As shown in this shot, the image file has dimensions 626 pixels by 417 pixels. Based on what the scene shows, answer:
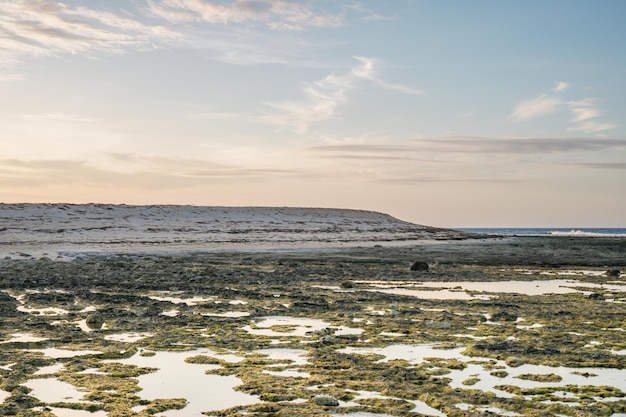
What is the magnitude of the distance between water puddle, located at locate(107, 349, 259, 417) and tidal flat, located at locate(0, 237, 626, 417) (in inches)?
1.2

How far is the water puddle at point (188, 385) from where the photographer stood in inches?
342

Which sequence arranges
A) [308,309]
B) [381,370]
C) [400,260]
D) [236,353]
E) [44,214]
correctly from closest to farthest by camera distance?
[381,370]
[236,353]
[308,309]
[400,260]
[44,214]

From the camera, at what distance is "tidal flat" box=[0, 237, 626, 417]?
8.74 m

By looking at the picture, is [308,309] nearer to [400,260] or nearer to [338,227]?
[400,260]

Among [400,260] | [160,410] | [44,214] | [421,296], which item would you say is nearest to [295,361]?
[160,410]

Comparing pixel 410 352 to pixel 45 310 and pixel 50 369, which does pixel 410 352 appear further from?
pixel 45 310

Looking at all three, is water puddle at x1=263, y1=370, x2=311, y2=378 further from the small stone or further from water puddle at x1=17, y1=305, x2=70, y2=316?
water puddle at x1=17, y1=305, x2=70, y2=316

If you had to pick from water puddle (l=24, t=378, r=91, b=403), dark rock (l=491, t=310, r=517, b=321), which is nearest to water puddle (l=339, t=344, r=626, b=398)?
dark rock (l=491, t=310, r=517, b=321)

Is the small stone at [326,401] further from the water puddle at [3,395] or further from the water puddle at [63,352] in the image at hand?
the water puddle at [63,352]

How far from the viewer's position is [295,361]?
440 inches

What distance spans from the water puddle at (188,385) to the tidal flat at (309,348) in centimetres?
3

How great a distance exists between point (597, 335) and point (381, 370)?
18.1ft

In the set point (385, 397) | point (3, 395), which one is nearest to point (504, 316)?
point (385, 397)

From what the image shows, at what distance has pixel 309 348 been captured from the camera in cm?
1218
